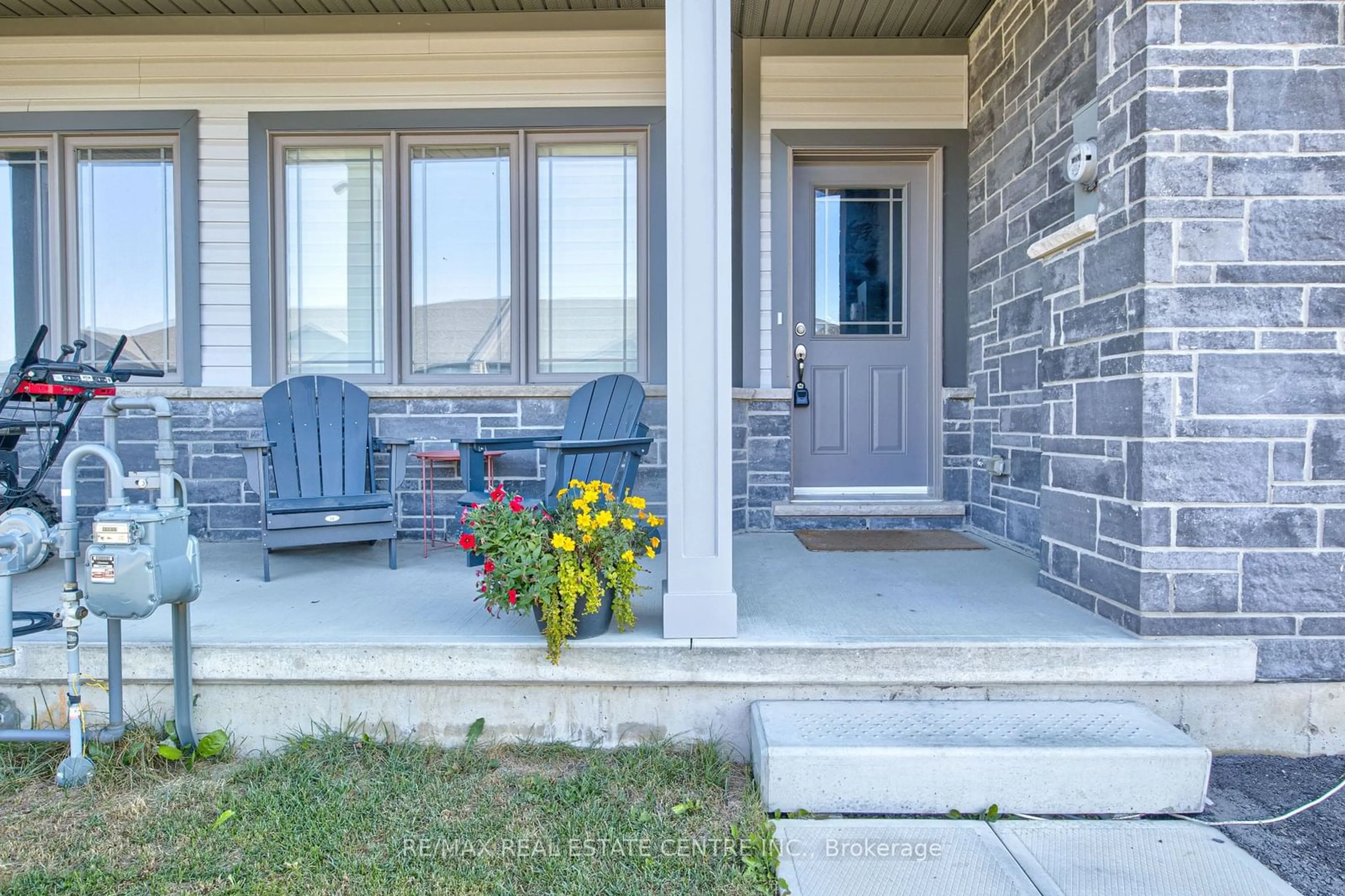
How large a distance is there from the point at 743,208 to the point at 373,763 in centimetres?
310

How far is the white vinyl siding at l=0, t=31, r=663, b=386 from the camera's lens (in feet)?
12.5

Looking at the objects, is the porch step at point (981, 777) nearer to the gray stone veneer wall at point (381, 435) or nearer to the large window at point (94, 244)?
the gray stone veneer wall at point (381, 435)

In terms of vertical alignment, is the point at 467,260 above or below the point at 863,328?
above

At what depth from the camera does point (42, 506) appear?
335 cm

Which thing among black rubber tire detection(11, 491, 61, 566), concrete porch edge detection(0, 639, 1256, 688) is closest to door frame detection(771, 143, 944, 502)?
concrete porch edge detection(0, 639, 1256, 688)

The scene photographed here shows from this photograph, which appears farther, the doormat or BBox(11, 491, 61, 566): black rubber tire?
the doormat

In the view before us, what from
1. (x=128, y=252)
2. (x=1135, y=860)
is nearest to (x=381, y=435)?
(x=128, y=252)

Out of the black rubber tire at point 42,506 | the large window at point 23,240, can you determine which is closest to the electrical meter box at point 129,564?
the black rubber tire at point 42,506

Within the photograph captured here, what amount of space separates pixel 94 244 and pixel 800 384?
12.6 ft

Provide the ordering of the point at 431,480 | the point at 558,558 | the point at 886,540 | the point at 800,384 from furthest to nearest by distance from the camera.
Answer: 1. the point at 800,384
2. the point at 431,480
3. the point at 886,540
4. the point at 558,558

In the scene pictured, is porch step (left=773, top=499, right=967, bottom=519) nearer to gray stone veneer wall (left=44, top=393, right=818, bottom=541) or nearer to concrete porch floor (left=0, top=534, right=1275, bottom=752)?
gray stone veneer wall (left=44, top=393, right=818, bottom=541)

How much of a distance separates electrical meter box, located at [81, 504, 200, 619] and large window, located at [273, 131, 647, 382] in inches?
85.6

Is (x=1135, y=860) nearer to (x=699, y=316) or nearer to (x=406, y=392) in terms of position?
(x=699, y=316)

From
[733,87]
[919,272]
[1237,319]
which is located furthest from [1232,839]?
[733,87]
